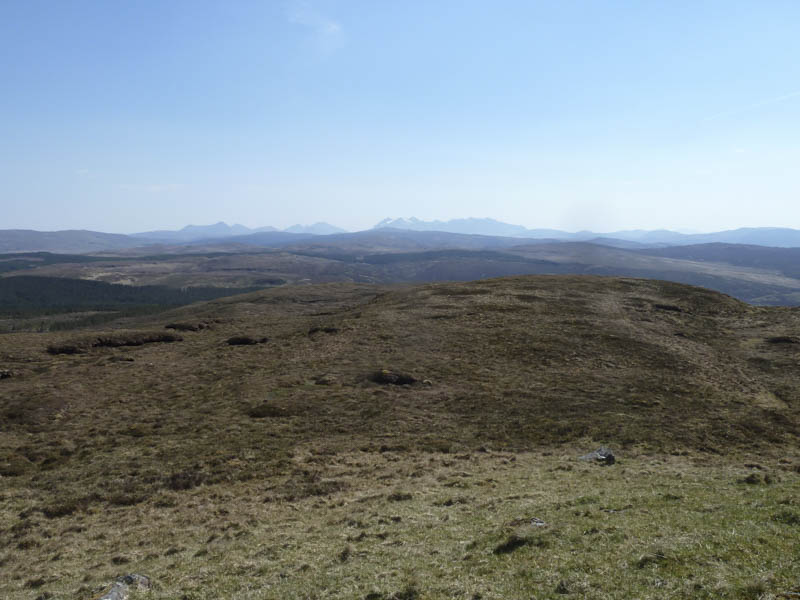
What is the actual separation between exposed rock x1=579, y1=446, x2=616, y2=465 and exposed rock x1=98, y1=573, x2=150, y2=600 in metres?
24.4

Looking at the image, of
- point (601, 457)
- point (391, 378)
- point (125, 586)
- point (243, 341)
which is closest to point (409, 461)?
point (601, 457)

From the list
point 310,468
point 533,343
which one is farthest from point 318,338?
point 310,468

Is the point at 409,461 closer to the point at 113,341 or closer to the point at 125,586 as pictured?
the point at 125,586

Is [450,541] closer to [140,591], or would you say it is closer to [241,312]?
[140,591]

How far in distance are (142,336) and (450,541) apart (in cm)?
5723

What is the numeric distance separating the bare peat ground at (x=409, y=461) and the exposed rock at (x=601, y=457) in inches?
50.9

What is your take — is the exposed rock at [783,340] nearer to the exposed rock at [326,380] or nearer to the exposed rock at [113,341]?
the exposed rock at [326,380]

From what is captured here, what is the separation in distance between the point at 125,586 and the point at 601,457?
25711 millimetres

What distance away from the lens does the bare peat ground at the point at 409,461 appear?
1443 cm

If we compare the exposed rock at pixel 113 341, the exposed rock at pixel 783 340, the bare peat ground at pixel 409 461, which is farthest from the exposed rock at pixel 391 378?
the exposed rock at pixel 783 340

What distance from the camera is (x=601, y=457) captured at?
27844mm

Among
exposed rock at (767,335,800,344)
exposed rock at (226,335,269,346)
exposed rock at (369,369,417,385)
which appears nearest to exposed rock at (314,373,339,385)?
exposed rock at (369,369,417,385)

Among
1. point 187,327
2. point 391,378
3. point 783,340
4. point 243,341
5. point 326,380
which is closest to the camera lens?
point 326,380

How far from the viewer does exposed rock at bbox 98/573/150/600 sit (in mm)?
13721
